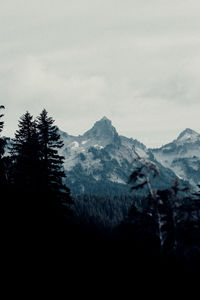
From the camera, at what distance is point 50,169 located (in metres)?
32.5

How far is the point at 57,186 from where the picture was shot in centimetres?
3197

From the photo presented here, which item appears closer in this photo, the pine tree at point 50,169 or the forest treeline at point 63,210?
the forest treeline at point 63,210

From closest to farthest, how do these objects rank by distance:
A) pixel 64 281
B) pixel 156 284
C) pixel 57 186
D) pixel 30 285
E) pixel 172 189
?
pixel 30 285, pixel 64 281, pixel 156 284, pixel 172 189, pixel 57 186

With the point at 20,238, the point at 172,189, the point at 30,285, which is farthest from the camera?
the point at 172,189

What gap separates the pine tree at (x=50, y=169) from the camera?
30741 mm

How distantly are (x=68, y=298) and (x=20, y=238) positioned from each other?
23.0ft

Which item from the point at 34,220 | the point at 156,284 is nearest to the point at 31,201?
the point at 34,220

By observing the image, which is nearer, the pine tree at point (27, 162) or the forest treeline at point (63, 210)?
the forest treeline at point (63, 210)

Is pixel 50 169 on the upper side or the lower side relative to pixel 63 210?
upper

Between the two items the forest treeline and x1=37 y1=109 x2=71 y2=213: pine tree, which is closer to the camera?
the forest treeline

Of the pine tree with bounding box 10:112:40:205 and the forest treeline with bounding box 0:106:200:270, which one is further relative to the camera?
the pine tree with bounding box 10:112:40:205

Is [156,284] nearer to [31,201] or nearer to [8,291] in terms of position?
[8,291]

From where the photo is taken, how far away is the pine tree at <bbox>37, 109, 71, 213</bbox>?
30.7m

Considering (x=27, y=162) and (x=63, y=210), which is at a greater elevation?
(x=27, y=162)
